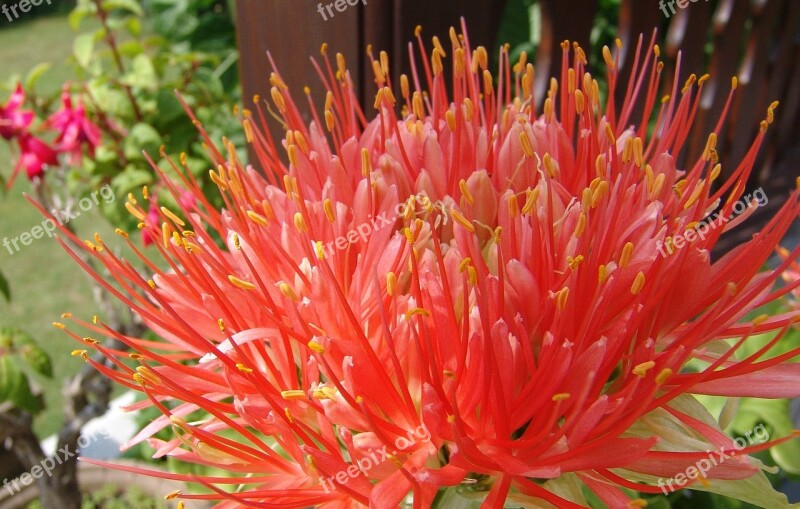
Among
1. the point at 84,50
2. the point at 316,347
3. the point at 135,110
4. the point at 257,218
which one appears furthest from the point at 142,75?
the point at 316,347

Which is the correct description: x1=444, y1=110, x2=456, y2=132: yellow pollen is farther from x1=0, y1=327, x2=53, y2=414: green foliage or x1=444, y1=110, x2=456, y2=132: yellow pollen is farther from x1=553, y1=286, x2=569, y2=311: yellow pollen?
x1=0, y1=327, x2=53, y2=414: green foliage

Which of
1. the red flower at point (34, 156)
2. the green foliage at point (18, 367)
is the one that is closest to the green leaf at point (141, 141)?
the red flower at point (34, 156)

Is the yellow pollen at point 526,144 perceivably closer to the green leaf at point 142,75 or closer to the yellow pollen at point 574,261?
the yellow pollen at point 574,261

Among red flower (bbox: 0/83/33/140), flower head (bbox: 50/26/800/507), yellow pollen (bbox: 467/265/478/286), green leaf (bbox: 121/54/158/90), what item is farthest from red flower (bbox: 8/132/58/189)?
yellow pollen (bbox: 467/265/478/286)

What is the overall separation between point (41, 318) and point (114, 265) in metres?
1.78

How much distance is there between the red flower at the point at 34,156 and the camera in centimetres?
85

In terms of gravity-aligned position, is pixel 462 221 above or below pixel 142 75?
below

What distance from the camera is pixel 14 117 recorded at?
2.86ft

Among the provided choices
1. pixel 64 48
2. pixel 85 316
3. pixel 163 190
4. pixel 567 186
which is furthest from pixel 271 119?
pixel 64 48

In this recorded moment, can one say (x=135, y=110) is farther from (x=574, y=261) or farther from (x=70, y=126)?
(x=574, y=261)

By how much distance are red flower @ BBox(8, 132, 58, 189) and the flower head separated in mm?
485

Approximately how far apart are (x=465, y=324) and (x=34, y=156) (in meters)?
0.72

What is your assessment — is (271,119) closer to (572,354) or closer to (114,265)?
(114,265)

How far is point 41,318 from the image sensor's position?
200 centimetres
